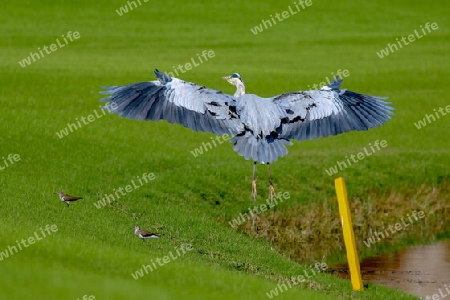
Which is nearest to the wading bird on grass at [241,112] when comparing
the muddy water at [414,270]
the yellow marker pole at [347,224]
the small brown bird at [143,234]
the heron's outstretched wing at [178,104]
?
the heron's outstretched wing at [178,104]

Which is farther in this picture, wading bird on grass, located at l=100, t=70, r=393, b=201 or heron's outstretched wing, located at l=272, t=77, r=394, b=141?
heron's outstretched wing, located at l=272, t=77, r=394, b=141

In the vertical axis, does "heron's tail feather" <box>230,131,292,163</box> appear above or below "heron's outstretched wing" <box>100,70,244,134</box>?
below

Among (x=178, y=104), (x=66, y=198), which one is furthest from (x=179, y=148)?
(x=178, y=104)

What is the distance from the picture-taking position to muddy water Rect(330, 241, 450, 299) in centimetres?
1539

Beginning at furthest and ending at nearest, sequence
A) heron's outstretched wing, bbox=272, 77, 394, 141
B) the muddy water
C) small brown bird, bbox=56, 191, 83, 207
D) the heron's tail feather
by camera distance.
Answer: small brown bird, bbox=56, 191, 83, 207, the muddy water, heron's outstretched wing, bbox=272, 77, 394, 141, the heron's tail feather

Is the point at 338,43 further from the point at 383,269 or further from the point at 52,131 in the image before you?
the point at 383,269

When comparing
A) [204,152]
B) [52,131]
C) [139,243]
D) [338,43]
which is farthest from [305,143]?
[338,43]

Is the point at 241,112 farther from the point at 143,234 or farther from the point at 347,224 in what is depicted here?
the point at 347,224

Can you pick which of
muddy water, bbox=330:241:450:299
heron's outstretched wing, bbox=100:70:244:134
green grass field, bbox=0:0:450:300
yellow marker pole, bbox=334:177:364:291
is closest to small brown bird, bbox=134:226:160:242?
green grass field, bbox=0:0:450:300

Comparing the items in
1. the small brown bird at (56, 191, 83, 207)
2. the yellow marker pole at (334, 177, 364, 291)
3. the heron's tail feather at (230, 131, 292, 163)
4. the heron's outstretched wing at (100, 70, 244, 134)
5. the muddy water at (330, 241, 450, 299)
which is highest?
the heron's outstretched wing at (100, 70, 244, 134)

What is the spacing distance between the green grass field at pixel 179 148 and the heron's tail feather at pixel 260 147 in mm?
1640

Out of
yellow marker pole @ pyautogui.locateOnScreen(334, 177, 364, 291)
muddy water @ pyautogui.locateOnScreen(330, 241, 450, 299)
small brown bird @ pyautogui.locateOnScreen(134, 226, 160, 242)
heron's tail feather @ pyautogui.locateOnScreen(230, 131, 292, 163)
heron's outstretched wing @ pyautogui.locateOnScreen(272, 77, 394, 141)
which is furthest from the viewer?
muddy water @ pyautogui.locateOnScreen(330, 241, 450, 299)

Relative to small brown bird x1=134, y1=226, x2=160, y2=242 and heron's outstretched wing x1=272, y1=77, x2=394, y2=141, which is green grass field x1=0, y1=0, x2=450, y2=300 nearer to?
small brown bird x1=134, y1=226, x2=160, y2=242

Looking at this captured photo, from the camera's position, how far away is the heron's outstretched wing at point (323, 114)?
572 inches
